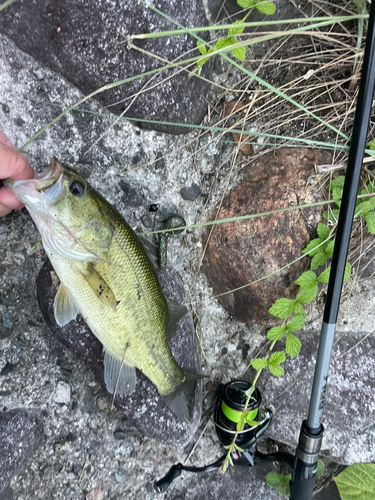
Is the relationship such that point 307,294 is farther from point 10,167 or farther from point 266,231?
point 10,167

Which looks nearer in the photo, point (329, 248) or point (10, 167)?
point (10, 167)

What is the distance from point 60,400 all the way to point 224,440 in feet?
3.22

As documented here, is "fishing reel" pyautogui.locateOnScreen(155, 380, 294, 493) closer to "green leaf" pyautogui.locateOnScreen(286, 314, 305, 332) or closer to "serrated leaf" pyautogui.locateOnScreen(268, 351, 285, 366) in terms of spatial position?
"serrated leaf" pyautogui.locateOnScreen(268, 351, 285, 366)

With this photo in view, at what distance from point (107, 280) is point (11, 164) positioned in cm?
66

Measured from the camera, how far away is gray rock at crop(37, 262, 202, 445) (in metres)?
1.94

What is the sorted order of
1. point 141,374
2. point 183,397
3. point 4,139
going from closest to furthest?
point 4,139 < point 183,397 < point 141,374

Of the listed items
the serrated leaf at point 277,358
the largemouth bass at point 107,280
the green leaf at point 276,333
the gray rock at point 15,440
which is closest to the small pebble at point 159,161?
the largemouth bass at point 107,280

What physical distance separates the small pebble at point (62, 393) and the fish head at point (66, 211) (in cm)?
92

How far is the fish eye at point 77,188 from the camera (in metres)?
1.49

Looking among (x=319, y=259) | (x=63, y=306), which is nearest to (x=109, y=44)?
(x=63, y=306)

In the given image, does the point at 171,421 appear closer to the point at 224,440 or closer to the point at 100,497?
the point at 224,440

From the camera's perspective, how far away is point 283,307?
5.98ft

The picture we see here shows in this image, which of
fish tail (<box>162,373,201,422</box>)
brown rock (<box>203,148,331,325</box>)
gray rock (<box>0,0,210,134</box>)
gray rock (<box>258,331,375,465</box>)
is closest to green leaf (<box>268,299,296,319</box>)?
brown rock (<box>203,148,331,325</box>)

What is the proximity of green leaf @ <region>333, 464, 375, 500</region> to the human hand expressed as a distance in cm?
191
